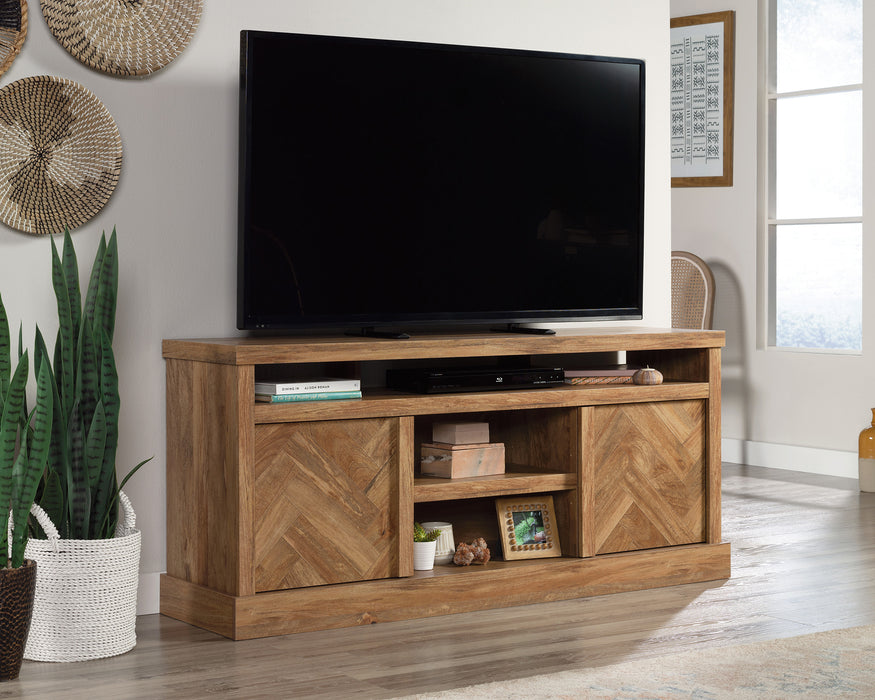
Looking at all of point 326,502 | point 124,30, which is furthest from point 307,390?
point 124,30

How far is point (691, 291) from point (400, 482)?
3218 millimetres

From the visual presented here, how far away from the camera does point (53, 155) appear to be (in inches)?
125

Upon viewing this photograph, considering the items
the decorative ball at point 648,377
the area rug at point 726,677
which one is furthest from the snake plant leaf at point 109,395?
the decorative ball at point 648,377

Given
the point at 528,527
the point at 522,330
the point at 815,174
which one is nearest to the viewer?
the point at 528,527

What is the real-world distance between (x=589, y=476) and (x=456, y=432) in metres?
0.39

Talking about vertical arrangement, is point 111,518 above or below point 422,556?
above

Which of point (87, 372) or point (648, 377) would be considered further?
point (648, 377)

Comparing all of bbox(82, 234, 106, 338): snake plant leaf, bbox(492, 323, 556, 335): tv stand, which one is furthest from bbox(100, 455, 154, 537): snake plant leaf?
bbox(492, 323, 556, 335): tv stand

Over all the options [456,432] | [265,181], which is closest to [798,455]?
[456,432]

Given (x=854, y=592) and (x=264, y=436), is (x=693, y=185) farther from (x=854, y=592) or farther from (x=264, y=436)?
(x=264, y=436)

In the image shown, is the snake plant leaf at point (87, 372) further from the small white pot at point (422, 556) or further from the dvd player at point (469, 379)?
the small white pot at point (422, 556)

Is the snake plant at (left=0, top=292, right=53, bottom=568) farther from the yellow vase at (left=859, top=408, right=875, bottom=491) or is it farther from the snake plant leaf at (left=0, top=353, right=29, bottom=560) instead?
the yellow vase at (left=859, top=408, right=875, bottom=491)

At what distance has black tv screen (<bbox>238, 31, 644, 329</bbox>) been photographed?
322cm

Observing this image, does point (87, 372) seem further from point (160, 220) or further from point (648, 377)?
point (648, 377)
